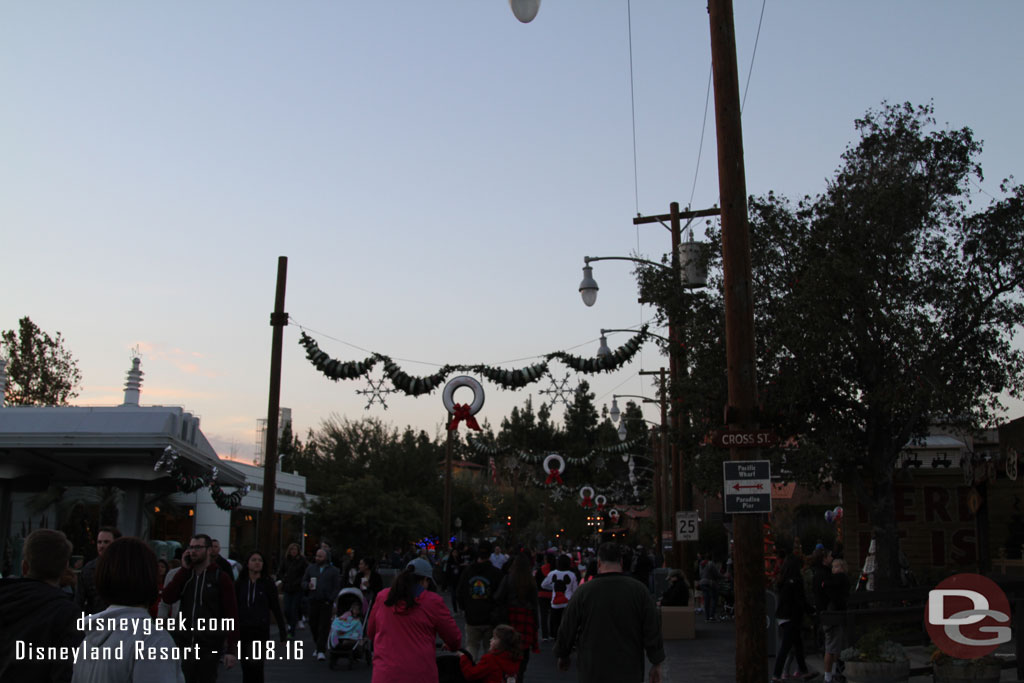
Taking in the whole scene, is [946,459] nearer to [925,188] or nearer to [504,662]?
[925,188]

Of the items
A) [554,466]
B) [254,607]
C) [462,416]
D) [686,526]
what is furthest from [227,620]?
[554,466]

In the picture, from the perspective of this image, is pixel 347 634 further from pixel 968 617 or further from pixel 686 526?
pixel 686 526

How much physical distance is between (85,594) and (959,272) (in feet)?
49.9

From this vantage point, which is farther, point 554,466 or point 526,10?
point 554,466

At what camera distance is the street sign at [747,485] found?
30.0 feet

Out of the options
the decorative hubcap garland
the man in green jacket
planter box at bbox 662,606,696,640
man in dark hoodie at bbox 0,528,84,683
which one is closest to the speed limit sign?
planter box at bbox 662,606,696,640

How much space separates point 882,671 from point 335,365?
13605 millimetres

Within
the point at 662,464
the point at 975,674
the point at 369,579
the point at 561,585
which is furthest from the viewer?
the point at 662,464

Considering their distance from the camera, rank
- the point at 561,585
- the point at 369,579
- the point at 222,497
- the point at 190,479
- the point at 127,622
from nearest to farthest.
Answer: the point at 127,622, the point at 369,579, the point at 561,585, the point at 190,479, the point at 222,497

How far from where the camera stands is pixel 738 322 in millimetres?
9680

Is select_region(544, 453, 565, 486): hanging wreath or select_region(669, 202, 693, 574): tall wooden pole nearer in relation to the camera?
select_region(669, 202, 693, 574): tall wooden pole

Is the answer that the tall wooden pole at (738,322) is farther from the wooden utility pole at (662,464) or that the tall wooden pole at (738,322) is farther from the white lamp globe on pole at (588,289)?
the wooden utility pole at (662,464)

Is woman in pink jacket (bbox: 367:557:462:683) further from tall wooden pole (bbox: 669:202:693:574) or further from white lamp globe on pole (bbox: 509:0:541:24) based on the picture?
tall wooden pole (bbox: 669:202:693:574)

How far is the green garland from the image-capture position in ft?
69.4
